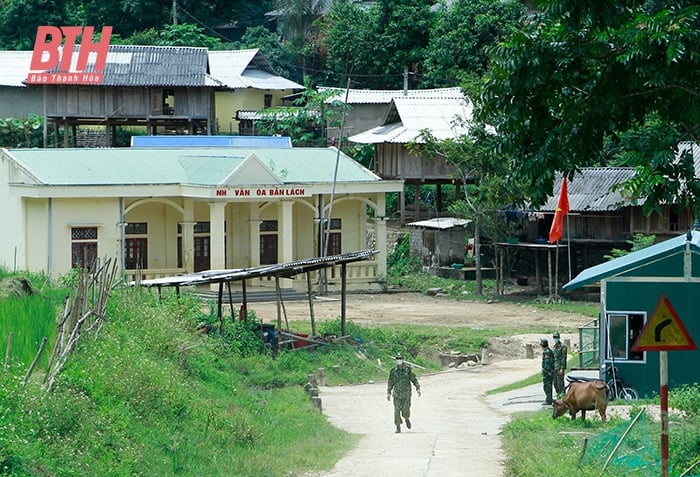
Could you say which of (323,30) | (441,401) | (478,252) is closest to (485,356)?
(441,401)

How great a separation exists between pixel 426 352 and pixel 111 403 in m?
15.6

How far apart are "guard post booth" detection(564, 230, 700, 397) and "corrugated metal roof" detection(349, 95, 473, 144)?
2220 cm

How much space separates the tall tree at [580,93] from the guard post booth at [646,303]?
5598 mm

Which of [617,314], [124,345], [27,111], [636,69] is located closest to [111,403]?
[124,345]

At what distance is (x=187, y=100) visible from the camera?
1984 inches

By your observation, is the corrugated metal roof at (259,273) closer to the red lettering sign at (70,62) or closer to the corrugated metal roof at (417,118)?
the corrugated metal roof at (417,118)

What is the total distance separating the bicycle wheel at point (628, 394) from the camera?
21641 millimetres

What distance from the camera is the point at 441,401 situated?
944 inches

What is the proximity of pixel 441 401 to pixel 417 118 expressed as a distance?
74.6 ft

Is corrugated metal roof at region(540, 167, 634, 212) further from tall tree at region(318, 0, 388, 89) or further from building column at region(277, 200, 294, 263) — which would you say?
tall tree at region(318, 0, 388, 89)

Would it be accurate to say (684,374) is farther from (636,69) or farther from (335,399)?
(636,69)

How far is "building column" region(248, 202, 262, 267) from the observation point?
131 feet

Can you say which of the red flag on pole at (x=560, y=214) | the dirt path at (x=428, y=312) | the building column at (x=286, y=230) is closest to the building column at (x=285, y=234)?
the building column at (x=286, y=230)

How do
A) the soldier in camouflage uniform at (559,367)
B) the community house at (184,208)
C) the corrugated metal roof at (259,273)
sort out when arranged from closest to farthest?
1. the soldier in camouflage uniform at (559,367)
2. the corrugated metal roof at (259,273)
3. the community house at (184,208)
